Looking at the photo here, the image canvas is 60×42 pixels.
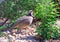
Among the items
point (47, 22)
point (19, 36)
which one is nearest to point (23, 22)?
point (19, 36)

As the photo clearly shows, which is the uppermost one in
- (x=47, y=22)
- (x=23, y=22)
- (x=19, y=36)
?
(x=47, y=22)

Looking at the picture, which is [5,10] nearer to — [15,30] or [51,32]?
[15,30]

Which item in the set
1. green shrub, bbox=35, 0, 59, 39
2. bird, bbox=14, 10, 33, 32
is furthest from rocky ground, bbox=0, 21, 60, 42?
green shrub, bbox=35, 0, 59, 39

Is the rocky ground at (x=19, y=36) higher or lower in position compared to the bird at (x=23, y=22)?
lower

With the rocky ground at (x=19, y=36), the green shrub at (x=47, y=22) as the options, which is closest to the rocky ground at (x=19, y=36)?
the rocky ground at (x=19, y=36)

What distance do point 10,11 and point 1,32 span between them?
2.35 feet

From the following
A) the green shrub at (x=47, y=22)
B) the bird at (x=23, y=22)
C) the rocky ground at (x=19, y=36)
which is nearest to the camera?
the green shrub at (x=47, y=22)

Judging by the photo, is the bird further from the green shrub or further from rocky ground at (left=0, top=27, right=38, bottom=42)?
the green shrub

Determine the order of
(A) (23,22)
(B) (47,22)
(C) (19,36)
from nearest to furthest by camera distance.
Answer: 1. (B) (47,22)
2. (C) (19,36)
3. (A) (23,22)

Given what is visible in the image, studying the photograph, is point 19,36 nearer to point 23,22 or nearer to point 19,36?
point 19,36

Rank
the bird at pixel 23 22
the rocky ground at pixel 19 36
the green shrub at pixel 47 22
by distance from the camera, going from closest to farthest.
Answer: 1. the green shrub at pixel 47 22
2. the rocky ground at pixel 19 36
3. the bird at pixel 23 22

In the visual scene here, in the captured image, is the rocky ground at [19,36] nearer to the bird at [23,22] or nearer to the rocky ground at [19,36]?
the rocky ground at [19,36]

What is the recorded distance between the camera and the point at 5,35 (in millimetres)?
6266

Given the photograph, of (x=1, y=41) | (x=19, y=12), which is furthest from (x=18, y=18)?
(x=1, y=41)
